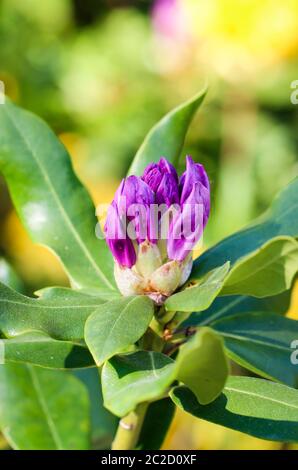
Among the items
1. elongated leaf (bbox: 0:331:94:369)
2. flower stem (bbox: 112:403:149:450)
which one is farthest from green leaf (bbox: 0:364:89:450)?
elongated leaf (bbox: 0:331:94:369)

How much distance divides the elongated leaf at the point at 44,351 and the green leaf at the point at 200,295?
0.14m

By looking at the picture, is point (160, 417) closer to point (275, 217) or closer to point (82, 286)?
point (82, 286)

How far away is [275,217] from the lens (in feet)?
3.51

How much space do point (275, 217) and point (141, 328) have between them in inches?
12.3

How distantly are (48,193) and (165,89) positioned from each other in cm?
175

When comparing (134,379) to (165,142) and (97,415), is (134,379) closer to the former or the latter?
(165,142)

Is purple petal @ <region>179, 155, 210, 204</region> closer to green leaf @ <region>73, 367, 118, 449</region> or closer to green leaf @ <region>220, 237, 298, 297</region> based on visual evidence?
green leaf @ <region>220, 237, 298, 297</region>

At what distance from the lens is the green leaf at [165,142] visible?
1.15 meters

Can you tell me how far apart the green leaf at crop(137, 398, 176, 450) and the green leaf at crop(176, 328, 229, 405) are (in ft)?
1.22

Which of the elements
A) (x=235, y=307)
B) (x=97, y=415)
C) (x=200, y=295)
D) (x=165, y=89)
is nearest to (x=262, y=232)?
(x=235, y=307)

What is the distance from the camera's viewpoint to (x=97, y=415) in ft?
4.87

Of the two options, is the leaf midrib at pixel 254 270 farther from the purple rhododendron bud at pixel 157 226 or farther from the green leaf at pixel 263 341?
the green leaf at pixel 263 341

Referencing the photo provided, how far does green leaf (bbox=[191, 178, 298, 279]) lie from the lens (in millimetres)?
1035
